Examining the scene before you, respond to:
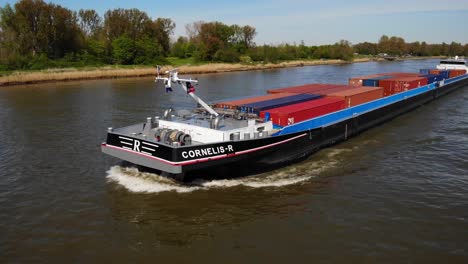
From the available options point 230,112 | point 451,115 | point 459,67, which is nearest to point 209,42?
point 459,67

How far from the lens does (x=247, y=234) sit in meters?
11.4

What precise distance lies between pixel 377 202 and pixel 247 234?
206 inches

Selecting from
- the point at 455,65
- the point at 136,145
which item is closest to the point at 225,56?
the point at 455,65

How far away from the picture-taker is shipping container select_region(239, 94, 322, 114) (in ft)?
60.3

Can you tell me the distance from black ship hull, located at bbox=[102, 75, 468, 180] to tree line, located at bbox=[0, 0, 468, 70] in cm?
5615

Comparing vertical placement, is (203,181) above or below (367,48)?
below

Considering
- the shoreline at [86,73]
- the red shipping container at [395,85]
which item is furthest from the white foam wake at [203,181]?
the shoreline at [86,73]

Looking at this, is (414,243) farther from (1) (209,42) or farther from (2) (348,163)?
(1) (209,42)

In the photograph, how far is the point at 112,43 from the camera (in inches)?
3091

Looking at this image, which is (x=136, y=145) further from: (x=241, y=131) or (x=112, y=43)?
(x=112, y=43)

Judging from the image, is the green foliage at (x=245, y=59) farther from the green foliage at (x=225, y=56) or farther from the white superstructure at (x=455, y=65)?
the white superstructure at (x=455, y=65)

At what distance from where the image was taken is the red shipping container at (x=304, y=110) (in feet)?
57.2

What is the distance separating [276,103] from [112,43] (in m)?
66.9

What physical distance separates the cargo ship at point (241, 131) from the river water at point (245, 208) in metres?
0.83
